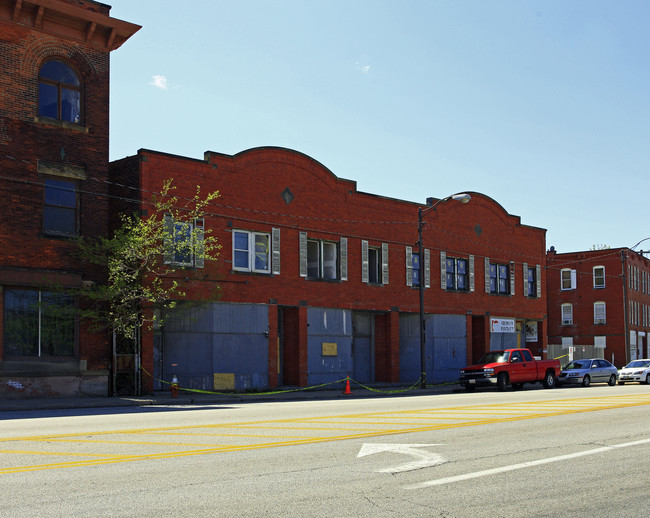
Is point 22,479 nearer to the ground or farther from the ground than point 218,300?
nearer to the ground

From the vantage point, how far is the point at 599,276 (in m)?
66.6

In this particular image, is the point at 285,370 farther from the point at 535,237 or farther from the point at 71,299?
the point at 535,237

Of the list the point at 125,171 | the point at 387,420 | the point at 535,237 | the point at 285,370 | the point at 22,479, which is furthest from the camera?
the point at 535,237

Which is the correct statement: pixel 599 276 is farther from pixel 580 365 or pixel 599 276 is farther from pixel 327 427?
pixel 327 427

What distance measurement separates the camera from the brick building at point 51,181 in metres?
25.0

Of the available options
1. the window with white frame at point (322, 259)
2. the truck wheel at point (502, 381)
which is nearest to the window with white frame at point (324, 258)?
the window with white frame at point (322, 259)

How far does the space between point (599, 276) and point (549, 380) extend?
110ft

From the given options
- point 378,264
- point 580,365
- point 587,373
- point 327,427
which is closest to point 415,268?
point 378,264

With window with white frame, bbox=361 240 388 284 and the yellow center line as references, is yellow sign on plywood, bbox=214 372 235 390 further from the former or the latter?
the yellow center line

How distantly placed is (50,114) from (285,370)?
14.5 meters

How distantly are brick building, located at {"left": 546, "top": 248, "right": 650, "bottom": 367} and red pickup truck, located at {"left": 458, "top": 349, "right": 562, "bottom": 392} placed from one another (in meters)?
31.0

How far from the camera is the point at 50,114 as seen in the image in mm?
26531

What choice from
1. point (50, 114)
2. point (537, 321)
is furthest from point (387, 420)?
point (537, 321)

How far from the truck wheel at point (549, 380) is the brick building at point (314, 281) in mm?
6838
